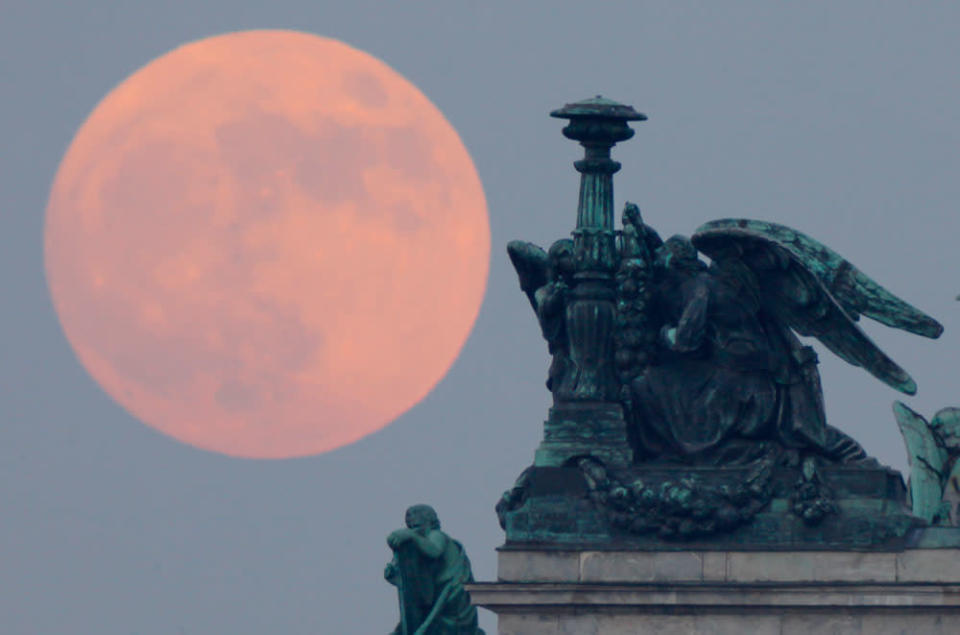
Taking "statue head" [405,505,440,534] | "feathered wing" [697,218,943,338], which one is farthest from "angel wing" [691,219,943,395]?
"statue head" [405,505,440,534]

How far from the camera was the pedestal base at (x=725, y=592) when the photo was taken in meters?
73.6

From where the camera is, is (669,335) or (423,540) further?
(423,540)

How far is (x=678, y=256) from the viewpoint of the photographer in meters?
74.5

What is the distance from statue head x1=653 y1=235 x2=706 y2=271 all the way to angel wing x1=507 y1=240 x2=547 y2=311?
1.09m

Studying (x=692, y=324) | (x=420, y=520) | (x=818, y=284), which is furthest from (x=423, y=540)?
(x=818, y=284)

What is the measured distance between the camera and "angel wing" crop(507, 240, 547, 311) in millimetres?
75000

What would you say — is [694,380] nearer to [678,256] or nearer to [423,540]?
[678,256]

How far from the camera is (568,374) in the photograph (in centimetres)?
7462

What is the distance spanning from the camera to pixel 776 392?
74562 millimetres

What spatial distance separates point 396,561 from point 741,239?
454 centimetres

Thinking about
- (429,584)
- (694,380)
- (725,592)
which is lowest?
(725,592)

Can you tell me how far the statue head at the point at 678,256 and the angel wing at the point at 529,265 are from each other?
1.09 m

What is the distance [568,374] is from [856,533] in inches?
120

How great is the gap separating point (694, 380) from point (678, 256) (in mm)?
1155
